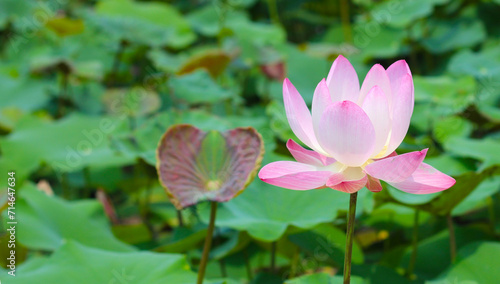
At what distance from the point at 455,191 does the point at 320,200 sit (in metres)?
0.23

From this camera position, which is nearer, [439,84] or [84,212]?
[84,212]

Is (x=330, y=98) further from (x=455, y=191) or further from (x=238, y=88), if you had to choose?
(x=238, y=88)

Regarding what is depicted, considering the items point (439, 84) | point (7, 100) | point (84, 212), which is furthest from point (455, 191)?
point (7, 100)

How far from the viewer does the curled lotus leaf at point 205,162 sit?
0.68 meters

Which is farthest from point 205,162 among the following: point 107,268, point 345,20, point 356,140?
point 345,20

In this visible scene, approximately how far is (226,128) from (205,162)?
1.18ft

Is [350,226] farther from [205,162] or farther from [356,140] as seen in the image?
[205,162]

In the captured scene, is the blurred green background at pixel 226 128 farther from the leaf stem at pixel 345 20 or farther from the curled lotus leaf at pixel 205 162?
the curled lotus leaf at pixel 205 162

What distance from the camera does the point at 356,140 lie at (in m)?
0.45

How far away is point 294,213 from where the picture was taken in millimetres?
870

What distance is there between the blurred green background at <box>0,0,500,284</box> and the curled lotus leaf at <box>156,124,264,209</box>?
0.12 metres

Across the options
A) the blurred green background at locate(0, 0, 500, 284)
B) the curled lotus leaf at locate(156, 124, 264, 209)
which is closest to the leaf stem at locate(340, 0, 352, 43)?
the blurred green background at locate(0, 0, 500, 284)

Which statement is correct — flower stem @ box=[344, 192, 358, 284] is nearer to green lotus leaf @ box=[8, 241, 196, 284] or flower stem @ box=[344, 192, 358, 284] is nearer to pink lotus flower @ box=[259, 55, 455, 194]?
pink lotus flower @ box=[259, 55, 455, 194]

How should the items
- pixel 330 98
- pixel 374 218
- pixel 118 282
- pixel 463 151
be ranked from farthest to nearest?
pixel 374 218 → pixel 463 151 → pixel 118 282 → pixel 330 98
